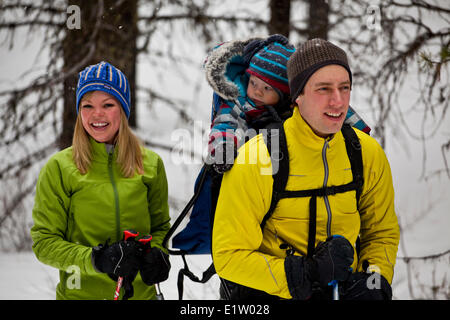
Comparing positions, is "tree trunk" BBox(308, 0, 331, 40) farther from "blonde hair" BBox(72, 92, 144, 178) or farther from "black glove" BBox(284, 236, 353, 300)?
"black glove" BBox(284, 236, 353, 300)

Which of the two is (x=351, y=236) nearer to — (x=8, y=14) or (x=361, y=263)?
(x=361, y=263)

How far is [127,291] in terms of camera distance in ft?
7.72

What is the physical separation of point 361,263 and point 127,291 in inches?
51.3

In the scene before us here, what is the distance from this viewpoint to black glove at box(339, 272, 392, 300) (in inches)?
87.7

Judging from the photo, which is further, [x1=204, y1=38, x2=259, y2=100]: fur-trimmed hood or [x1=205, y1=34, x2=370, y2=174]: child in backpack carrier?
[x1=204, y1=38, x2=259, y2=100]: fur-trimmed hood

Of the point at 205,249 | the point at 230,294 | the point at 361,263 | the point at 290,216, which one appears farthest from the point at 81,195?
the point at 361,263

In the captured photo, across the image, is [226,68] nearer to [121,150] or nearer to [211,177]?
[211,177]

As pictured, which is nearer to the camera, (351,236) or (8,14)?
(351,236)

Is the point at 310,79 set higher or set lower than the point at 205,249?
higher

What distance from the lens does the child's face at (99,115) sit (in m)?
2.43

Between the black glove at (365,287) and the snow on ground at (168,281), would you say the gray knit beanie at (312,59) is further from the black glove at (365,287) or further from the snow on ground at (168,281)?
the snow on ground at (168,281)

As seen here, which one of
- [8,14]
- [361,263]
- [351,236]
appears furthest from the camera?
[8,14]

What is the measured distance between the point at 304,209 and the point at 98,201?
3.71 ft

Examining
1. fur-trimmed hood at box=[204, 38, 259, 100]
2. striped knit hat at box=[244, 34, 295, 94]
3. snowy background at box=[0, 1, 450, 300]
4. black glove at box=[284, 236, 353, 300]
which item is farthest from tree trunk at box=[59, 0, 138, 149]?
black glove at box=[284, 236, 353, 300]
